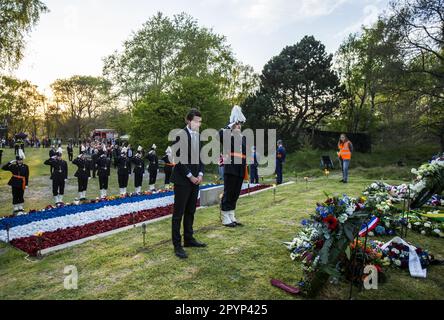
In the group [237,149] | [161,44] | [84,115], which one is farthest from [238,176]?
[84,115]

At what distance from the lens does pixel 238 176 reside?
248 inches

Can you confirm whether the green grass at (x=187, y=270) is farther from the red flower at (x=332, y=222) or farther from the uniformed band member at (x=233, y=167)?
the red flower at (x=332, y=222)

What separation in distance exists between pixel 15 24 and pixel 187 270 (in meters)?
16.0

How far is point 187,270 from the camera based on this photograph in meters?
4.27

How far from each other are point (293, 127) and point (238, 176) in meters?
24.0

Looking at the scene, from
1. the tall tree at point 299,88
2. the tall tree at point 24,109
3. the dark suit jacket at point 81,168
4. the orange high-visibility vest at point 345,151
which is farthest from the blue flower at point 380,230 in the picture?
the tall tree at point 24,109

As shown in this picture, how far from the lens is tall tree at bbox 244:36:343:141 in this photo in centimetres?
2789

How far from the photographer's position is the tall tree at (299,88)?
27.9 m

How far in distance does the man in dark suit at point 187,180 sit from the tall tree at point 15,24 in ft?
46.3

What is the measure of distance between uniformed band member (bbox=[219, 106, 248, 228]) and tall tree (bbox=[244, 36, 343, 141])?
21.9m

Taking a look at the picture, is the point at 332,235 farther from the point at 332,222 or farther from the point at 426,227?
the point at 426,227

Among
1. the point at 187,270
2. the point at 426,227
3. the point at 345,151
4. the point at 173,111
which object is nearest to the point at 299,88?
the point at 173,111

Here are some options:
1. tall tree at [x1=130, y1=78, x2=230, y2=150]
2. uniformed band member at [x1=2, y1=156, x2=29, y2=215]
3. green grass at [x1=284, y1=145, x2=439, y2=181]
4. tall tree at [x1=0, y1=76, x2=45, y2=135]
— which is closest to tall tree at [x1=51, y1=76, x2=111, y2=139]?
tall tree at [x1=0, y1=76, x2=45, y2=135]

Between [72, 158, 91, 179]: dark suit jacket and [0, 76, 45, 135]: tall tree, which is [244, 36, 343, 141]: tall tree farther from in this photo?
[0, 76, 45, 135]: tall tree
